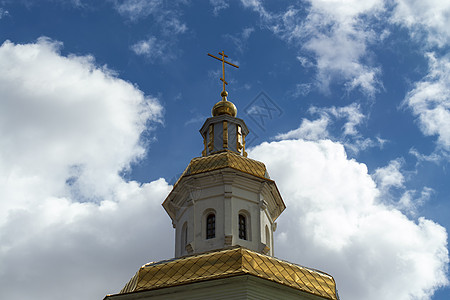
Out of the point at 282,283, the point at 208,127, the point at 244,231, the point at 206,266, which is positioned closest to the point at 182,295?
the point at 206,266

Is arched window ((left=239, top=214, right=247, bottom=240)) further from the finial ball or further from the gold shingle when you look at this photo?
the finial ball

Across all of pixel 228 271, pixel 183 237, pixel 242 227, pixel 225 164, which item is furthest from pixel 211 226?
pixel 228 271

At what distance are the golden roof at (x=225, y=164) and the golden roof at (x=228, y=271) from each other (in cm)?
361

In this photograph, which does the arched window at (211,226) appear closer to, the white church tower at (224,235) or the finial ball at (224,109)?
the white church tower at (224,235)

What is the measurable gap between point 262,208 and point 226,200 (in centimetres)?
114

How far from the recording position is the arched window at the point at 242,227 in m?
22.4

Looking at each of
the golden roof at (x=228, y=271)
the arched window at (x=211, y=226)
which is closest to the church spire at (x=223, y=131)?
the arched window at (x=211, y=226)

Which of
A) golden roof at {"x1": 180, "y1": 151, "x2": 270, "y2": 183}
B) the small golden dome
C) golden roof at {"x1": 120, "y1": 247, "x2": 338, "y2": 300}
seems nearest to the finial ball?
the small golden dome

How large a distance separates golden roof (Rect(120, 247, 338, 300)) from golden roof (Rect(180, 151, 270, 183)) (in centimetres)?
361

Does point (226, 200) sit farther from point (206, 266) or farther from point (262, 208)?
point (206, 266)

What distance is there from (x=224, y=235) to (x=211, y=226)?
763 mm

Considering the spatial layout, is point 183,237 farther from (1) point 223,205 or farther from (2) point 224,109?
(2) point 224,109

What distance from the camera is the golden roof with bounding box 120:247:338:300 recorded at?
19.2 meters

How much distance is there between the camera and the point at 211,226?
22594 millimetres
